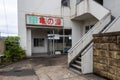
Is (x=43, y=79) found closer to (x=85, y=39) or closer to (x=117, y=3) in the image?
(x=85, y=39)

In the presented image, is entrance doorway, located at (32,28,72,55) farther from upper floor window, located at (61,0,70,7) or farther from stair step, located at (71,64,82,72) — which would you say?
stair step, located at (71,64,82,72)

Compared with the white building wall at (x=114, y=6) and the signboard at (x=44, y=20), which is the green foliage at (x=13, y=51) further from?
the white building wall at (x=114, y=6)

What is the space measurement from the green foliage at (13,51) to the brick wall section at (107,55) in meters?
7.99

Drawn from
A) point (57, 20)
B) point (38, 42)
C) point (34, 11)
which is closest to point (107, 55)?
point (57, 20)

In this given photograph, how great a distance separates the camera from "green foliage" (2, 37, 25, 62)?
40.8ft

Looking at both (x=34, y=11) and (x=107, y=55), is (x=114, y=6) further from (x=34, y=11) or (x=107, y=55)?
(x=34, y=11)

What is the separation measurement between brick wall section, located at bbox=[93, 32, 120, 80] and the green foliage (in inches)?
315

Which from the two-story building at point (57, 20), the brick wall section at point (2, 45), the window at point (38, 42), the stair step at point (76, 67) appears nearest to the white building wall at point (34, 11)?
the two-story building at point (57, 20)

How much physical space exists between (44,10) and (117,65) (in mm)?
11248

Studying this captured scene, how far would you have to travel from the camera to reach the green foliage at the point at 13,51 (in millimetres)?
12450

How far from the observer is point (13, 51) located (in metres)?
13.0

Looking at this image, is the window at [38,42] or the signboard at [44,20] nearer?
the signboard at [44,20]

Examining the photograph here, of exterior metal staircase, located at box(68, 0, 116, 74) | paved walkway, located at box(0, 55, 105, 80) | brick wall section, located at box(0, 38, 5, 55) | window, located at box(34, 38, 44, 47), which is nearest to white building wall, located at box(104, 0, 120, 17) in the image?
exterior metal staircase, located at box(68, 0, 116, 74)

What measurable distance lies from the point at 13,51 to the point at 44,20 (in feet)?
14.4
